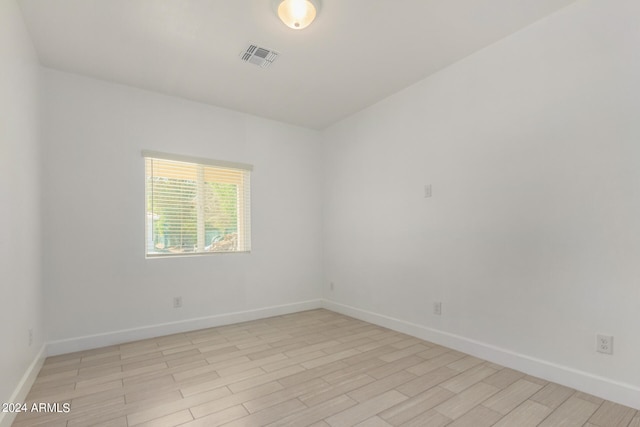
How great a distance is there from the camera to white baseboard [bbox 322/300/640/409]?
6.29ft

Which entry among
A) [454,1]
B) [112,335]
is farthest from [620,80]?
[112,335]

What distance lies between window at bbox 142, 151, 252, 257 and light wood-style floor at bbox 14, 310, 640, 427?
3.53ft

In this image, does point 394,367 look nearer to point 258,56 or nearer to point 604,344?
point 604,344

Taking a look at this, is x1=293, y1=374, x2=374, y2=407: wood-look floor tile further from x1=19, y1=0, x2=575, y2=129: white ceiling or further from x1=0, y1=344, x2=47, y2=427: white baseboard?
x1=19, y1=0, x2=575, y2=129: white ceiling

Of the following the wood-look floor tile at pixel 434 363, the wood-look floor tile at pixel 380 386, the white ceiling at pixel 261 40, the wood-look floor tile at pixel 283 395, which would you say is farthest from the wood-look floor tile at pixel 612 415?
the white ceiling at pixel 261 40

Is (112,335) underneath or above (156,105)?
underneath

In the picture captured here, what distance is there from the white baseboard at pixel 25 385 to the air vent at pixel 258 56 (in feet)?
9.37

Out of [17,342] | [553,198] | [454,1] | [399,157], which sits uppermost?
[454,1]

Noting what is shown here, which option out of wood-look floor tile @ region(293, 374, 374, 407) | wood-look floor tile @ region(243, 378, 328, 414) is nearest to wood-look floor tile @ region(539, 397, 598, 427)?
wood-look floor tile @ region(293, 374, 374, 407)

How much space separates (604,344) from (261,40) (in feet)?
10.7

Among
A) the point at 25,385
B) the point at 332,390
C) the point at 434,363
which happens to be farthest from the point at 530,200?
the point at 25,385

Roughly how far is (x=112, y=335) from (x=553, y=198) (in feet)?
13.2

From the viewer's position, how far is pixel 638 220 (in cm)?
189

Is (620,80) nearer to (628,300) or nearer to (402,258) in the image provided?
(628,300)
